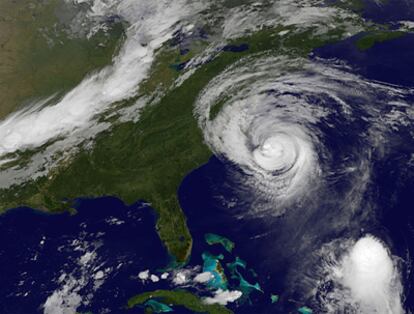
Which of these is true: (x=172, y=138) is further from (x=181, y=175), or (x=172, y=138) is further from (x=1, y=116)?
(x=1, y=116)

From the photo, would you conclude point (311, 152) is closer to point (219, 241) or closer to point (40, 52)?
point (219, 241)

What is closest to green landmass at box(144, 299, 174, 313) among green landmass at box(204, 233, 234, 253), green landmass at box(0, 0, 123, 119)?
green landmass at box(204, 233, 234, 253)

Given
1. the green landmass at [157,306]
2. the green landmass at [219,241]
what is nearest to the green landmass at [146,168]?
the green landmass at [219,241]

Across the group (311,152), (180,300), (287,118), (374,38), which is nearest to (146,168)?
(180,300)

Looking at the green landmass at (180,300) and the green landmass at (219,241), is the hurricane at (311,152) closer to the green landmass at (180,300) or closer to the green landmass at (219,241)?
the green landmass at (219,241)

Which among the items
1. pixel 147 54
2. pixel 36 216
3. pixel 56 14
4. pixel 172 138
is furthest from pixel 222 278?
pixel 56 14

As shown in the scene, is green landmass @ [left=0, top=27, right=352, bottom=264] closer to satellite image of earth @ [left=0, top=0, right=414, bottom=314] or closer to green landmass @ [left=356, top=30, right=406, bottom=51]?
satellite image of earth @ [left=0, top=0, right=414, bottom=314]
